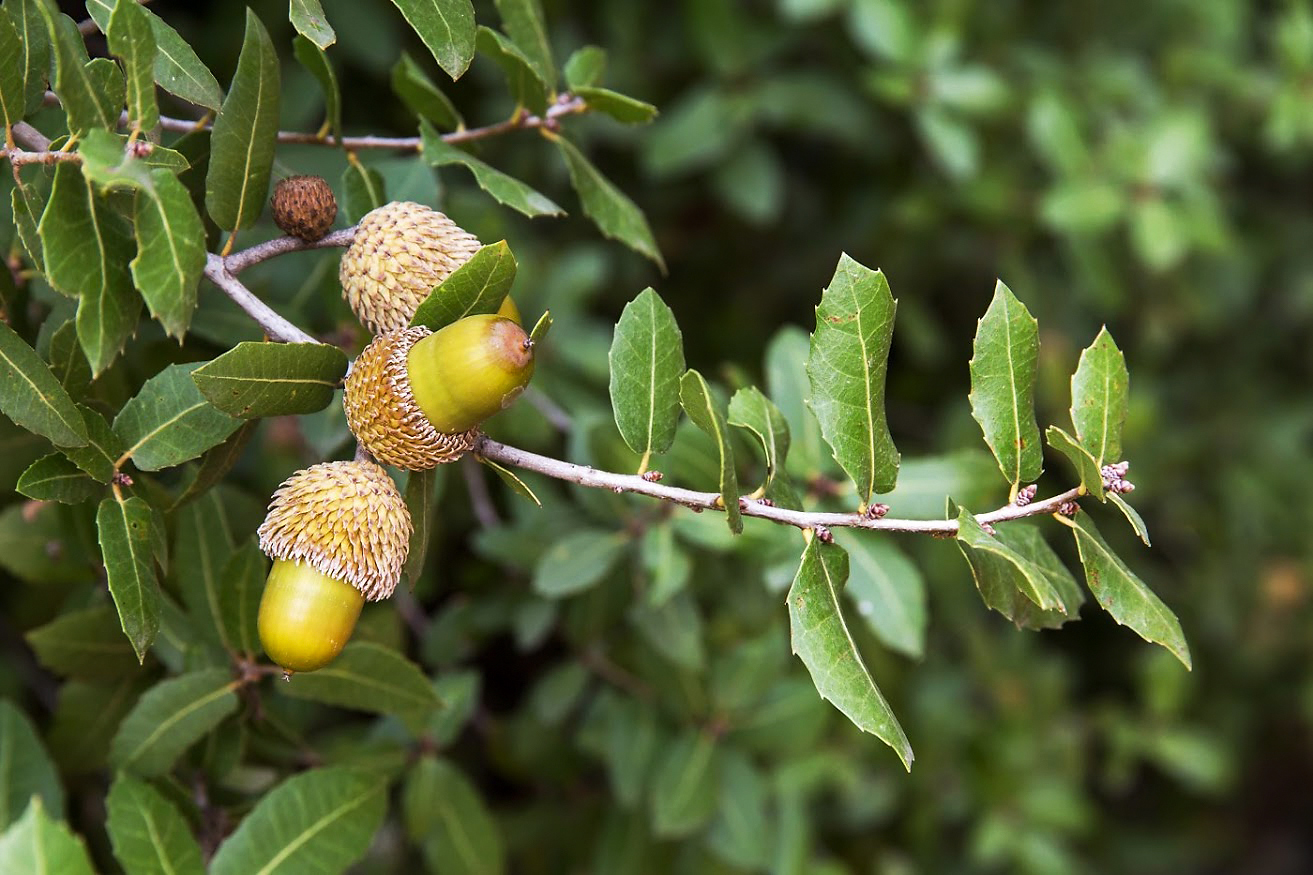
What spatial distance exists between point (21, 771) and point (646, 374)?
75 centimetres

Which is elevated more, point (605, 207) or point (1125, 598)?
point (605, 207)

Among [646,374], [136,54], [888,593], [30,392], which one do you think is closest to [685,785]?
[888,593]

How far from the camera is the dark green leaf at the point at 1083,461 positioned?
3.15 feet

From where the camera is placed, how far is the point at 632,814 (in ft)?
6.19

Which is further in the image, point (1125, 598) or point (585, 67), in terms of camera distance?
point (585, 67)

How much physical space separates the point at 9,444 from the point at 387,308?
52 cm

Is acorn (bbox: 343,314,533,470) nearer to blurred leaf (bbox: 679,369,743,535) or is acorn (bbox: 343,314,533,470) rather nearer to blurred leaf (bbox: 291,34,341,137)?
blurred leaf (bbox: 679,369,743,535)

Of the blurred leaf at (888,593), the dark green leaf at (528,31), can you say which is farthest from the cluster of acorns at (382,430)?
the blurred leaf at (888,593)

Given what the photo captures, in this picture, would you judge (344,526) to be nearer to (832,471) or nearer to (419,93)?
(419,93)

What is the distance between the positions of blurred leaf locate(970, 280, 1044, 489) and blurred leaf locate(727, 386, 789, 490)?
0.17m

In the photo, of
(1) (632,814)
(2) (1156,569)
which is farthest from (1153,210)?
(1) (632,814)

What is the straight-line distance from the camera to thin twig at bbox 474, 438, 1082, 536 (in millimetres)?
958

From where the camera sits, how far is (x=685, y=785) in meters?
1.72

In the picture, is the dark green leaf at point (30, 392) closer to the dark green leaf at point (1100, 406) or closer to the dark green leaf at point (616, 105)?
the dark green leaf at point (616, 105)
